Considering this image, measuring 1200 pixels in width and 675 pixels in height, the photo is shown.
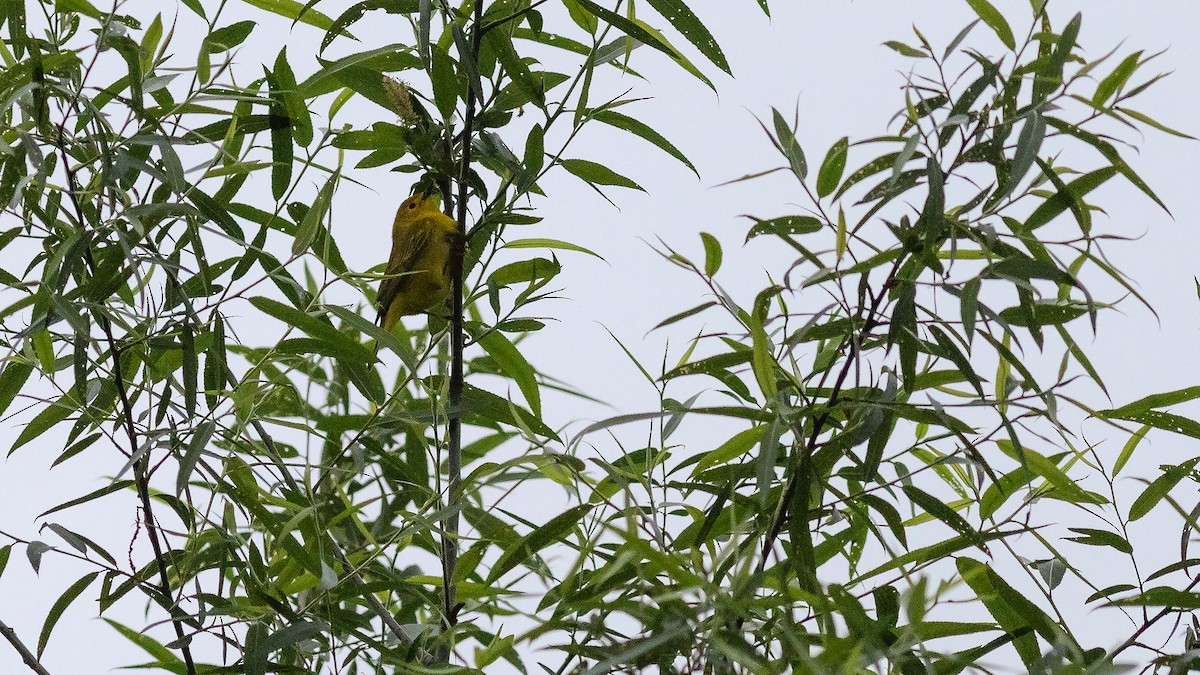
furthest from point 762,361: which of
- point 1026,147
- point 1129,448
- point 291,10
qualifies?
point 291,10

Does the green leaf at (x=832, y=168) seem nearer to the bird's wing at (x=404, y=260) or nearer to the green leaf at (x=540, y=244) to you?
the green leaf at (x=540, y=244)

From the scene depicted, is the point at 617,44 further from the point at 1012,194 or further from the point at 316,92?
the point at 1012,194

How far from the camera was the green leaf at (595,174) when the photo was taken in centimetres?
133

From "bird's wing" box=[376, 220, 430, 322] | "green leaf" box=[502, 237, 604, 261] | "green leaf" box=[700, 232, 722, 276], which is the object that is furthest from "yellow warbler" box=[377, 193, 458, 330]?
"green leaf" box=[700, 232, 722, 276]

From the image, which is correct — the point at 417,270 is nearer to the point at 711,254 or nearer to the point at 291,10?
the point at 291,10

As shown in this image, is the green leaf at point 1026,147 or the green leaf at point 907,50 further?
the green leaf at point 907,50

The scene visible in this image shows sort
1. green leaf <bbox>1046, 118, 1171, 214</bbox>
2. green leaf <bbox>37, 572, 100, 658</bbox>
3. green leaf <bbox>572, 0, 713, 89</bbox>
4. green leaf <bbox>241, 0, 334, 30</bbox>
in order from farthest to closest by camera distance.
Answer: green leaf <bbox>241, 0, 334, 30</bbox>, green leaf <bbox>37, 572, 100, 658</bbox>, green leaf <bbox>572, 0, 713, 89</bbox>, green leaf <bbox>1046, 118, 1171, 214</bbox>

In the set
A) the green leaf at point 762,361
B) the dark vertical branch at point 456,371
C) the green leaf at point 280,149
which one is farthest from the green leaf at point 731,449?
the green leaf at point 280,149

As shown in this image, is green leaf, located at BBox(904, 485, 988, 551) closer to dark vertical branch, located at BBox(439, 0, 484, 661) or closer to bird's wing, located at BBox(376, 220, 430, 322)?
dark vertical branch, located at BBox(439, 0, 484, 661)

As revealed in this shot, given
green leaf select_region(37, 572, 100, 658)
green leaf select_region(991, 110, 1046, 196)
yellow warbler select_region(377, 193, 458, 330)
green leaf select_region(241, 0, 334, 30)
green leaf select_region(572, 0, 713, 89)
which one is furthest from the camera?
yellow warbler select_region(377, 193, 458, 330)

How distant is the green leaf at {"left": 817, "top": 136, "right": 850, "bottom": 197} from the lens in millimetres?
1076

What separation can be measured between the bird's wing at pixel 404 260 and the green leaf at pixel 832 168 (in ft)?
3.34

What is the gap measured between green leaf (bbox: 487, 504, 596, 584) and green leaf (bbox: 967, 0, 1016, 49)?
1.73ft

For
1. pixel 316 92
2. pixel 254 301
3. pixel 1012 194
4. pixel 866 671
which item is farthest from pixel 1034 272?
pixel 316 92
